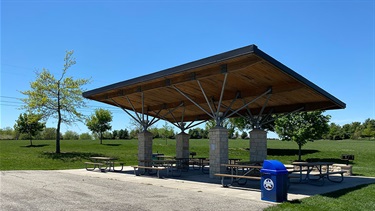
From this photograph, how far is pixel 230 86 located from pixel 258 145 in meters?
2.91

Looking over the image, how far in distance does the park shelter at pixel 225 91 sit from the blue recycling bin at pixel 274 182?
3.20 metres

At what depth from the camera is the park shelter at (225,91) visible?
10898 mm

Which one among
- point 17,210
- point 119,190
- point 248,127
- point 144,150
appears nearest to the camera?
point 17,210

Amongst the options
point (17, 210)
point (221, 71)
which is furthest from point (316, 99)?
point (17, 210)

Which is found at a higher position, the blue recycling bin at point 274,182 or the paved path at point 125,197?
the blue recycling bin at point 274,182

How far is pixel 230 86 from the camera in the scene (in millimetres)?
14062

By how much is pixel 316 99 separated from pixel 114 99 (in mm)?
10312

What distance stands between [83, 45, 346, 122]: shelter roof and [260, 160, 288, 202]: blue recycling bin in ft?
10.6

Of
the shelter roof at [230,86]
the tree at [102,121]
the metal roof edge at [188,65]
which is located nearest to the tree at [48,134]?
the tree at [102,121]

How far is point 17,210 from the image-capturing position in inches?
273

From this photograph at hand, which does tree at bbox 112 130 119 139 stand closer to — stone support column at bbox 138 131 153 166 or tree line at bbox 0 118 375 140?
tree line at bbox 0 118 375 140

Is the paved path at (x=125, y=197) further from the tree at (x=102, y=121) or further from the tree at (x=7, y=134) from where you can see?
the tree at (x=7, y=134)

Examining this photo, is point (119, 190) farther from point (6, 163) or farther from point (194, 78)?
point (6, 163)

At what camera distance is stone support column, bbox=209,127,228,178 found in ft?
40.8
